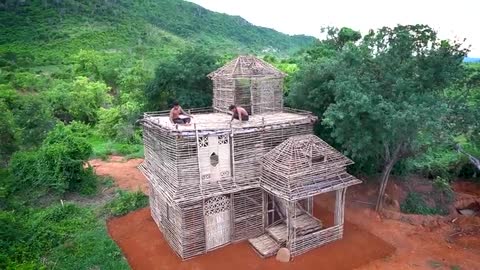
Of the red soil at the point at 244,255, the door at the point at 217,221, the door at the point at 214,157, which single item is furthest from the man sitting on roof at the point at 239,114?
the red soil at the point at 244,255

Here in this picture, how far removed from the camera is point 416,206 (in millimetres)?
17766

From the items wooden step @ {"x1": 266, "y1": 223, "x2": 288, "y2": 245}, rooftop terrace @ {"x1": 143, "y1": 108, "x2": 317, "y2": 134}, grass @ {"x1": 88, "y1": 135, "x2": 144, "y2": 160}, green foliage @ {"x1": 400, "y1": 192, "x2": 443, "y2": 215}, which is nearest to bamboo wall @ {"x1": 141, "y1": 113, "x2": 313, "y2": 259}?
rooftop terrace @ {"x1": 143, "y1": 108, "x2": 317, "y2": 134}

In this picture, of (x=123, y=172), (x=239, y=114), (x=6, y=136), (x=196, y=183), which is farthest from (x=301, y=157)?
(x=6, y=136)

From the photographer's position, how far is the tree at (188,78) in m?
22.7

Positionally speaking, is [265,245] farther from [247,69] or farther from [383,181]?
[247,69]

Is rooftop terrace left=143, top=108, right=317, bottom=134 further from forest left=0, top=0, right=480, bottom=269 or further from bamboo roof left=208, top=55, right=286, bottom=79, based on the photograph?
bamboo roof left=208, top=55, right=286, bottom=79

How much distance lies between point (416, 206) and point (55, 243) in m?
16.6

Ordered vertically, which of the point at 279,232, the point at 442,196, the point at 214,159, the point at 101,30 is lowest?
the point at 442,196

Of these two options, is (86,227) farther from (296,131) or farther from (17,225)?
(296,131)

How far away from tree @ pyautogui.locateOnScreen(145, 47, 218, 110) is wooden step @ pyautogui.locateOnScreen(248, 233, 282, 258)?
1054cm

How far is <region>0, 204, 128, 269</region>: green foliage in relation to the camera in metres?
13.7

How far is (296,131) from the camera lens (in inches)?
622

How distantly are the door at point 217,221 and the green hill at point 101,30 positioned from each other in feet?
142

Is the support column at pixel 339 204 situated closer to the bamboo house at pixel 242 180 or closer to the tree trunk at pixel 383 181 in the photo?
the bamboo house at pixel 242 180
